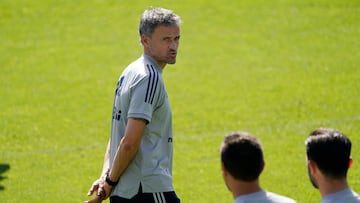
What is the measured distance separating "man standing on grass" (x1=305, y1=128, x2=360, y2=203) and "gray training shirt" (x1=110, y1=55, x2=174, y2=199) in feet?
5.33

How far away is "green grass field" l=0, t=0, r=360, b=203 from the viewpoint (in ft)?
38.7

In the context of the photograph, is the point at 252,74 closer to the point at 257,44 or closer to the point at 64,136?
the point at 257,44

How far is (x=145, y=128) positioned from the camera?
654 centimetres

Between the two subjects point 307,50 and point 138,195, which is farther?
point 307,50

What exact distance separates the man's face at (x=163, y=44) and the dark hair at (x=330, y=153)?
1.82m

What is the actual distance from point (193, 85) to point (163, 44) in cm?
961

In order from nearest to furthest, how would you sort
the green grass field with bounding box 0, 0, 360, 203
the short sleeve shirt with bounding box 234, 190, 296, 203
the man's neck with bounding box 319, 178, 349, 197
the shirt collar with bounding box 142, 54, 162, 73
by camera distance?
1. the short sleeve shirt with bounding box 234, 190, 296, 203
2. the man's neck with bounding box 319, 178, 349, 197
3. the shirt collar with bounding box 142, 54, 162, 73
4. the green grass field with bounding box 0, 0, 360, 203

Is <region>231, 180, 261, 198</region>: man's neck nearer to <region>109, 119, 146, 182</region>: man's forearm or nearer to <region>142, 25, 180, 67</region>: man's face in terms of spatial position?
<region>109, 119, 146, 182</region>: man's forearm

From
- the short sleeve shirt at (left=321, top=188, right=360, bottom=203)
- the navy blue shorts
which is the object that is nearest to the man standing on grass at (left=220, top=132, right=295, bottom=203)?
the short sleeve shirt at (left=321, top=188, right=360, bottom=203)

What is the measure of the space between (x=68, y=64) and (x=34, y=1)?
4.28 metres

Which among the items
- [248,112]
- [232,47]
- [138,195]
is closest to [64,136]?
[248,112]

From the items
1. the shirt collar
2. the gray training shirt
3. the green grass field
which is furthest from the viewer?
the green grass field

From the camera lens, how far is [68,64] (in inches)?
687

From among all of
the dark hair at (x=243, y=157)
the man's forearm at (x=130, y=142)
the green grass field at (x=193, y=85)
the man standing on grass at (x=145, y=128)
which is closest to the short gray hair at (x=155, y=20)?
the man standing on grass at (x=145, y=128)
